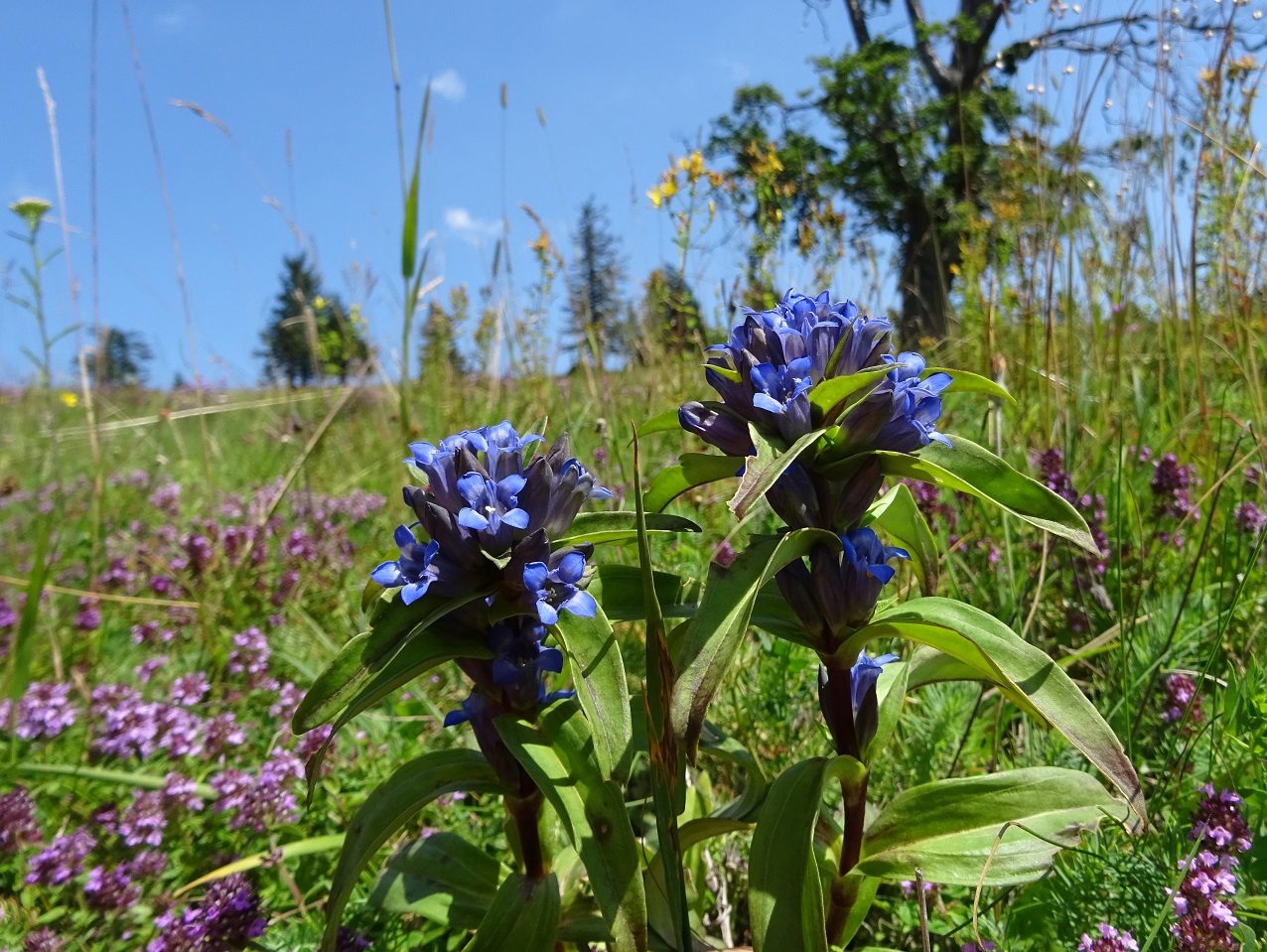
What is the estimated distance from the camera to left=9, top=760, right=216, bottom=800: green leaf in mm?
1790

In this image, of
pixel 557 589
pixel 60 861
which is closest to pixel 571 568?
pixel 557 589

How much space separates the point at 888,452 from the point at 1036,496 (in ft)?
0.64

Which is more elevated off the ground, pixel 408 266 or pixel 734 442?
pixel 408 266

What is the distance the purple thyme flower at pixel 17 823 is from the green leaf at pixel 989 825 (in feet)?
5.91

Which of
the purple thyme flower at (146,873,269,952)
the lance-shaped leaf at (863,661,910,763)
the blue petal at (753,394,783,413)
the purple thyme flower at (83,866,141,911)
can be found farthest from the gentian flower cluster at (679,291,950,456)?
the purple thyme flower at (83,866,141,911)

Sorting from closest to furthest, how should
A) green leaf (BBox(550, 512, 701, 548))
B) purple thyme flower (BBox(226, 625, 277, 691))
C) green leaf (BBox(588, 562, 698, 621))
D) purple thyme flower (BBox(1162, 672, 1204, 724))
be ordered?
1. green leaf (BBox(550, 512, 701, 548))
2. green leaf (BBox(588, 562, 698, 621))
3. purple thyme flower (BBox(1162, 672, 1204, 724))
4. purple thyme flower (BBox(226, 625, 277, 691))

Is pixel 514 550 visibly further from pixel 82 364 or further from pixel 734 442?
pixel 82 364

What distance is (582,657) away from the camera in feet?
3.19

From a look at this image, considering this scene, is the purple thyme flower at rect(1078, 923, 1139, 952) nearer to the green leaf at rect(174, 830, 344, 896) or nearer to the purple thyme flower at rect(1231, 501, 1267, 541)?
the green leaf at rect(174, 830, 344, 896)

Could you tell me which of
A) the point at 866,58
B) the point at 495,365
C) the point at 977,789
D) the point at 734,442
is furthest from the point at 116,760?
the point at 866,58

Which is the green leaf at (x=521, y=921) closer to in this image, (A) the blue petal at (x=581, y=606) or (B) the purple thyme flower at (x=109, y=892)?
(A) the blue petal at (x=581, y=606)

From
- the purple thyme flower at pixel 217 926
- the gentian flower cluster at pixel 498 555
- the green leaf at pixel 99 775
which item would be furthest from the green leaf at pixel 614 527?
the green leaf at pixel 99 775

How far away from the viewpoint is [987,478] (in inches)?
40.3

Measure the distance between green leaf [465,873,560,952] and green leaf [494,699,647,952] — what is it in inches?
6.0
